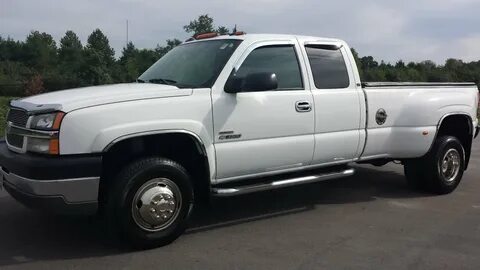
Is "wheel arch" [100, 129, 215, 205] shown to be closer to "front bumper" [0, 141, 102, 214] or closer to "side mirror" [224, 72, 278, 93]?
"front bumper" [0, 141, 102, 214]

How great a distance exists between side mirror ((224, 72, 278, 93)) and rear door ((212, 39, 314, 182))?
8 centimetres

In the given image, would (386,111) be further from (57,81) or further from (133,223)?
(57,81)

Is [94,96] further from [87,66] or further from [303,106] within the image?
[87,66]

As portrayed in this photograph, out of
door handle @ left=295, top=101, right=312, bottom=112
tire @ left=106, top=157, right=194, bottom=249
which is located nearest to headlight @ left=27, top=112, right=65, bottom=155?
tire @ left=106, top=157, right=194, bottom=249

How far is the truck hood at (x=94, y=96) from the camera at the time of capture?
4.52 meters

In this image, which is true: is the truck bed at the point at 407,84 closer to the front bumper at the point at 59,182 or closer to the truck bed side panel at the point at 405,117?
the truck bed side panel at the point at 405,117

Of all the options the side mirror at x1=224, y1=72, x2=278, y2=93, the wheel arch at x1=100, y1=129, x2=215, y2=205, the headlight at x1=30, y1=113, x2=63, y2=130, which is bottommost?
the wheel arch at x1=100, y1=129, x2=215, y2=205

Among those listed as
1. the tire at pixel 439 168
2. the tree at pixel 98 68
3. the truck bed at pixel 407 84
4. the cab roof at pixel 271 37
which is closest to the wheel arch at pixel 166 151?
the cab roof at pixel 271 37

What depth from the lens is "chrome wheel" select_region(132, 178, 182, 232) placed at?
4.82 meters

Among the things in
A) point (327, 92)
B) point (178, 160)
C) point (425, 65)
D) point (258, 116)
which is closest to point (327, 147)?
point (327, 92)

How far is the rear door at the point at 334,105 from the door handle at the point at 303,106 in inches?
4.6

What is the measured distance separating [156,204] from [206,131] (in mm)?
800

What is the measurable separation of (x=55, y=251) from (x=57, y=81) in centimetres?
6481

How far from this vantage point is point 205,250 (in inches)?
195
